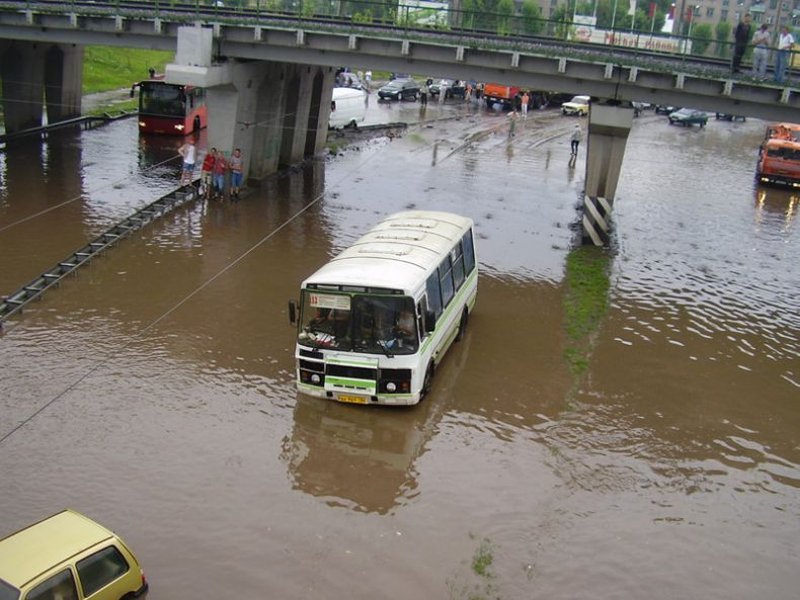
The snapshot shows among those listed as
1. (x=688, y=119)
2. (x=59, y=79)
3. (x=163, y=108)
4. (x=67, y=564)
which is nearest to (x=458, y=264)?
(x=67, y=564)

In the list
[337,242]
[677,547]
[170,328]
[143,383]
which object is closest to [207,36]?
[337,242]

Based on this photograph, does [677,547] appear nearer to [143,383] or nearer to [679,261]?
[143,383]

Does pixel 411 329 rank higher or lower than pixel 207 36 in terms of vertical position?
lower

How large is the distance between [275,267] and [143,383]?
752 centimetres

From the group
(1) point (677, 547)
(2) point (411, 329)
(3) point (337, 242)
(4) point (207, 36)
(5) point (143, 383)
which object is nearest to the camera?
(1) point (677, 547)

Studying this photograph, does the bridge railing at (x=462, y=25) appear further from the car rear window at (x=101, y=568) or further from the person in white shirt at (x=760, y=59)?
the car rear window at (x=101, y=568)

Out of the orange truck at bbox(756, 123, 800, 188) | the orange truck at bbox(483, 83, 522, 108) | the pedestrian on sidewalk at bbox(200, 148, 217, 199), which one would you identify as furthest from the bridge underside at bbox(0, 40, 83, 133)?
the orange truck at bbox(756, 123, 800, 188)

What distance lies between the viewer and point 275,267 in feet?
71.6

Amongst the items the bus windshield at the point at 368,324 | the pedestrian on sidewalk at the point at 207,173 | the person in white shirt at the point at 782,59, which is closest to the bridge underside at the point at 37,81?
the pedestrian on sidewalk at the point at 207,173

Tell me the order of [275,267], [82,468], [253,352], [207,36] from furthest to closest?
[207,36], [275,267], [253,352], [82,468]

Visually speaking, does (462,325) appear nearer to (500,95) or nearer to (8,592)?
(8,592)

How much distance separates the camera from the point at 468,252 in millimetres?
18000

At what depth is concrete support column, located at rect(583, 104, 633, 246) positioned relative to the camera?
2583cm

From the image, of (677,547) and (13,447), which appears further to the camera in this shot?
(13,447)
